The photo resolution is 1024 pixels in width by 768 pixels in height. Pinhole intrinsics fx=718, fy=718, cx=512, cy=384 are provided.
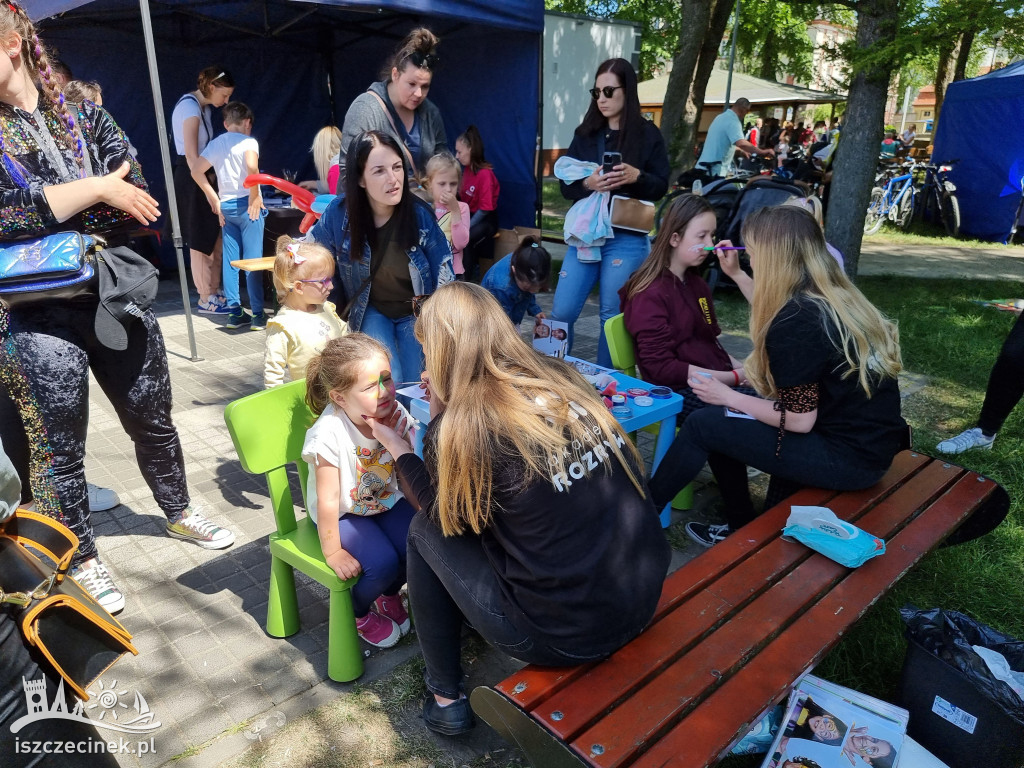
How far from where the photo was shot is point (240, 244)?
652cm

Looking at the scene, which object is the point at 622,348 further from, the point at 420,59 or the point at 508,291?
the point at 420,59

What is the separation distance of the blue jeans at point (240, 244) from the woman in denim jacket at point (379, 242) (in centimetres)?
318

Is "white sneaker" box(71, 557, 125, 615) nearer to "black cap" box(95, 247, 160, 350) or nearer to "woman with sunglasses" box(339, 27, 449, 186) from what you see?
"black cap" box(95, 247, 160, 350)

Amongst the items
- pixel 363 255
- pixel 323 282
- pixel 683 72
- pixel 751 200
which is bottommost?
pixel 323 282

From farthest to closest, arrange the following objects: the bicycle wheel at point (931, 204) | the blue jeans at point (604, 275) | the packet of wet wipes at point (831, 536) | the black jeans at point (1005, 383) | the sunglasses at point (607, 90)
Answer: the bicycle wheel at point (931, 204) → the blue jeans at point (604, 275) → the sunglasses at point (607, 90) → the black jeans at point (1005, 383) → the packet of wet wipes at point (831, 536)

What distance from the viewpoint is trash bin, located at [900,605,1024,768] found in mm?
1869

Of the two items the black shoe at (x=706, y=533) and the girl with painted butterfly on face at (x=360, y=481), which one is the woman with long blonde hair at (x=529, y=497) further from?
→ the black shoe at (x=706, y=533)

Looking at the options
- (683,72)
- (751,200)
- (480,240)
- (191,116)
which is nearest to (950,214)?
(683,72)

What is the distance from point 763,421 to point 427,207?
1.78m

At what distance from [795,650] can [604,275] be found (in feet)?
9.12

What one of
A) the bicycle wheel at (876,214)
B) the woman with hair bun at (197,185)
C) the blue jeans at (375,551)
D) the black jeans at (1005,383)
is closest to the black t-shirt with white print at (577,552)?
the blue jeans at (375,551)

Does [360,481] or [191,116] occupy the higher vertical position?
[191,116]

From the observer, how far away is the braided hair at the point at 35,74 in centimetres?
215

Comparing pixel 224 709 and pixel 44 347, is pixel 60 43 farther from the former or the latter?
pixel 224 709
